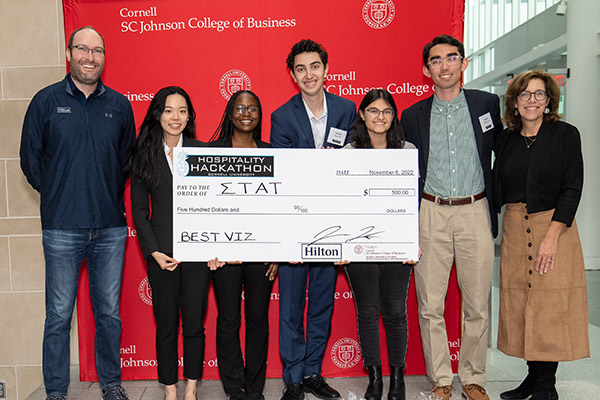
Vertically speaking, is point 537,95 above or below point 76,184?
above

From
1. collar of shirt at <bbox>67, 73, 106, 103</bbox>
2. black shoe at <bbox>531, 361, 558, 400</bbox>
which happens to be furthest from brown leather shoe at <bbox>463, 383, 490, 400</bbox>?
collar of shirt at <bbox>67, 73, 106, 103</bbox>

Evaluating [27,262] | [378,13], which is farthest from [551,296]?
[27,262]

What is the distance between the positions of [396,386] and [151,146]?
180 cm

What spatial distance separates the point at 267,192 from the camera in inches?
96.5

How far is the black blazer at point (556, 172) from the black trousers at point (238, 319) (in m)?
1.46

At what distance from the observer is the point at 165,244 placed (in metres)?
2.40

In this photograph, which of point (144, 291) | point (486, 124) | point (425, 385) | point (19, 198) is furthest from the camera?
point (19, 198)

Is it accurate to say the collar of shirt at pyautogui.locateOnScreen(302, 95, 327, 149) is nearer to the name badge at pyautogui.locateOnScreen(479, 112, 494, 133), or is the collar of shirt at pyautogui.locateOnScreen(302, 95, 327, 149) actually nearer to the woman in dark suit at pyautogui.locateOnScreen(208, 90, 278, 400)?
the woman in dark suit at pyautogui.locateOnScreen(208, 90, 278, 400)

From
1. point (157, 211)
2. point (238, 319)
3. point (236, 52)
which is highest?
point (236, 52)

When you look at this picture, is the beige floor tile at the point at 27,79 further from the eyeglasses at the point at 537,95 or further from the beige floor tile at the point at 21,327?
the eyeglasses at the point at 537,95

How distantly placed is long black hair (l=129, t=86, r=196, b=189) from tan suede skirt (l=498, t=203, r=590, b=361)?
75.2 inches

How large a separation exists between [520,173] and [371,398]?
1422 millimetres

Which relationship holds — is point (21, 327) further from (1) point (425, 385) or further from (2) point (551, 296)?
(2) point (551, 296)

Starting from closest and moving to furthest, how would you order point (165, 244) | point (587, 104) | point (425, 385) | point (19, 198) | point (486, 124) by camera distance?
1. point (165, 244)
2. point (486, 124)
3. point (425, 385)
4. point (19, 198)
5. point (587, 104)
